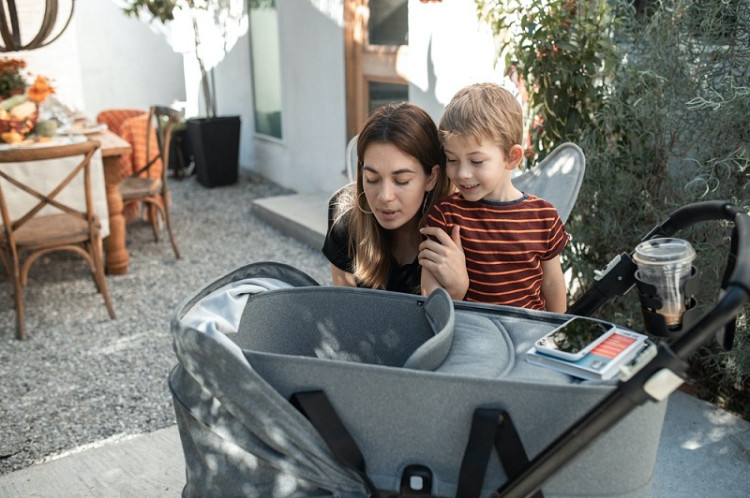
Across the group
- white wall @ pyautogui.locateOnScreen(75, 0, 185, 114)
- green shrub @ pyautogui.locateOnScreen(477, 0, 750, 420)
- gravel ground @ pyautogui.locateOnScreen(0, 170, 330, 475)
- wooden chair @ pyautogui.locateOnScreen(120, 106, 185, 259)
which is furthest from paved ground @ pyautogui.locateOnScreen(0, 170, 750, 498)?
white wall @ pyautogui.locateOnScreen(75, 0, 185, 114)

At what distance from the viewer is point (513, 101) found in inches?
67.2

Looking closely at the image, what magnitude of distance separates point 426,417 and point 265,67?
21.7ft

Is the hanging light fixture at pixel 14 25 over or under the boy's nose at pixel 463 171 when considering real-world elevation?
over

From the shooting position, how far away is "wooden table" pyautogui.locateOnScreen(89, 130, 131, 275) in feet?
14.2

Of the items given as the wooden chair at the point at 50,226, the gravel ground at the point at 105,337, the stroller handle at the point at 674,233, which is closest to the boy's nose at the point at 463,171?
the stroller handle at the point at 674,233

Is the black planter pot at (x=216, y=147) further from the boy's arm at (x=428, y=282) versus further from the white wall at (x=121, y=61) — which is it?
the boy's arm at (x=428, y=282)

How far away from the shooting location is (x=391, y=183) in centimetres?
174

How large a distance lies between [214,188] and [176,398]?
20.3 ft

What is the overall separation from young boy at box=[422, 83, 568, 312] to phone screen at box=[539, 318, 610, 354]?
1.19 ft

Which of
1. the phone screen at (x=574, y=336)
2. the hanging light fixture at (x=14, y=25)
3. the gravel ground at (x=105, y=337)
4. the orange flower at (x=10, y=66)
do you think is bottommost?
the gravel ground at (x=105, y=337)

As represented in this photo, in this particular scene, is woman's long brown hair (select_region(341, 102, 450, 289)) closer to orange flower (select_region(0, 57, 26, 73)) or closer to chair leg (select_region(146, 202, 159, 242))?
chair leg (select_region(146, 202, 159, 242))

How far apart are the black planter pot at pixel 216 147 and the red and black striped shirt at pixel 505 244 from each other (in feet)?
18.8

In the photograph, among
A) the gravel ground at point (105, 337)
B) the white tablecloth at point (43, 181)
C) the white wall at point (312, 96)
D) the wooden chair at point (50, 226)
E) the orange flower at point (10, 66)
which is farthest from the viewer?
the white wall at point (312, 96)

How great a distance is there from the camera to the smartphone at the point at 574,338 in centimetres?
121
